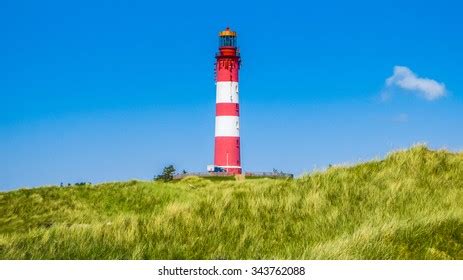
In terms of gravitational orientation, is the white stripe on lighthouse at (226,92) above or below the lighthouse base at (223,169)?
above

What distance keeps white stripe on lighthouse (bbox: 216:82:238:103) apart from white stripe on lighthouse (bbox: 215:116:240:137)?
1402 mm

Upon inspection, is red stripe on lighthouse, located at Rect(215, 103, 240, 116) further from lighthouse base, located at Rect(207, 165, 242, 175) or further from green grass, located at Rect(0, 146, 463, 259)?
green grass, located at Rect(0, 146, 463, 259)

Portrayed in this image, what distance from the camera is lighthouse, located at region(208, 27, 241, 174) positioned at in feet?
181

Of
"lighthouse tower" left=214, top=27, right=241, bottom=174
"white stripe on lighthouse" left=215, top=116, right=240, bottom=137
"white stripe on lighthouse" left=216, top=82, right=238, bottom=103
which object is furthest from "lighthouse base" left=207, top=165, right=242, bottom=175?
"white stripe on lighthouse" left=216, top=82, right=238, bottom=103

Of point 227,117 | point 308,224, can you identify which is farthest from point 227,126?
point 308,224

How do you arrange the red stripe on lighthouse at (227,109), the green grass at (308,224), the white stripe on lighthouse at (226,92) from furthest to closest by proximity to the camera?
the white stripe on lighthouse at (226,92)
the red stripe on lighthouse at (227,109)
the green grass at (308,224)

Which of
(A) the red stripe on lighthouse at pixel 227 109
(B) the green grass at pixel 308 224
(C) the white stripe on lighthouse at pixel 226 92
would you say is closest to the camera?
(B) the green grass at pixel 308 224

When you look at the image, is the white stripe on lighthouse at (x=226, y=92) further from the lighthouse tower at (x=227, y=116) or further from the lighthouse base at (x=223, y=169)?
the lighthouse base at (x=223, y=169)

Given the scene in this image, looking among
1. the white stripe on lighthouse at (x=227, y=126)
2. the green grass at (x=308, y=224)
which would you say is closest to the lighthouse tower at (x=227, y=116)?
the white stripe on lighthouse at (x=227, y=126)

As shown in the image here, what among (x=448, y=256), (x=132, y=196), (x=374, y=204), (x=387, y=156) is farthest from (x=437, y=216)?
(x=132, y=196)

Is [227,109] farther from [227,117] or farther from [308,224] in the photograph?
[308,224]

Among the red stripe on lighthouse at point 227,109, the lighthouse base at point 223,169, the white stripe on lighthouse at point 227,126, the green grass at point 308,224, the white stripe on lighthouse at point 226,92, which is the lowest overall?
the green grass at point 308,224

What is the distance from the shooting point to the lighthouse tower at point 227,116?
181 ft
